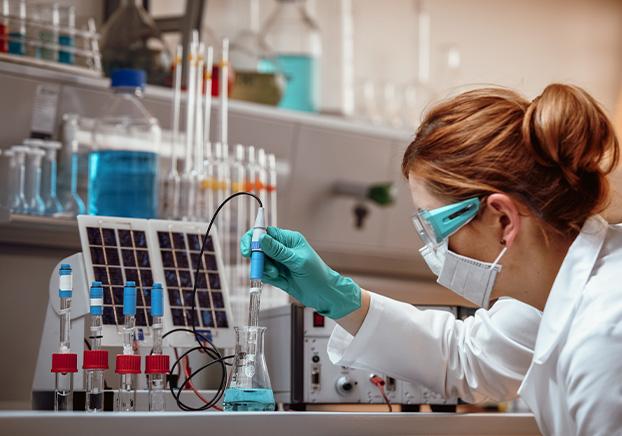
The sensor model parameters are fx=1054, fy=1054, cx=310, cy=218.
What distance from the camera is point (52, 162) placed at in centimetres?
248

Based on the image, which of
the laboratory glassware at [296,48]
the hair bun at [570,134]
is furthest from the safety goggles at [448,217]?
the laboratory glassware at [296,48]

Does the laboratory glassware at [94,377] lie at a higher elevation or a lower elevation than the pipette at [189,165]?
lower

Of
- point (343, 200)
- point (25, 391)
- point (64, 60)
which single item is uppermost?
point (64, 60)

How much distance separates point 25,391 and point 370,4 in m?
1.77

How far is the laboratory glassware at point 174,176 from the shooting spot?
98.2 inches

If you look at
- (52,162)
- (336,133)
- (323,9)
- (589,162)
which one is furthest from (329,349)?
(323,9)

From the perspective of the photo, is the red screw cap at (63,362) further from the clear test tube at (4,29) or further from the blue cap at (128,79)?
the clear test tube at (4,29)

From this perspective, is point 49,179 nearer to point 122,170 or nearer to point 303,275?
point 122,170

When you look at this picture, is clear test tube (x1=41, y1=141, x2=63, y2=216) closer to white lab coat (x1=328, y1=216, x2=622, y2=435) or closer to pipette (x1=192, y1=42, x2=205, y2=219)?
pipette (x1=192, y1=42, x2=205, y2=219)

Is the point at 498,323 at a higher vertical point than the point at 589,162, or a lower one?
lower

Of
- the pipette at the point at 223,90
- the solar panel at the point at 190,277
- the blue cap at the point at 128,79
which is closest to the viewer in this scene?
the solar panel at the point at 190,277

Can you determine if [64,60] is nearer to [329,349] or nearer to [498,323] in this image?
[329,349]

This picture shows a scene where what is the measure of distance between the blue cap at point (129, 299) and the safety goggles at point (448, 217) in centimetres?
46

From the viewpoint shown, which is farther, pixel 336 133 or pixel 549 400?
pixel 336 133
